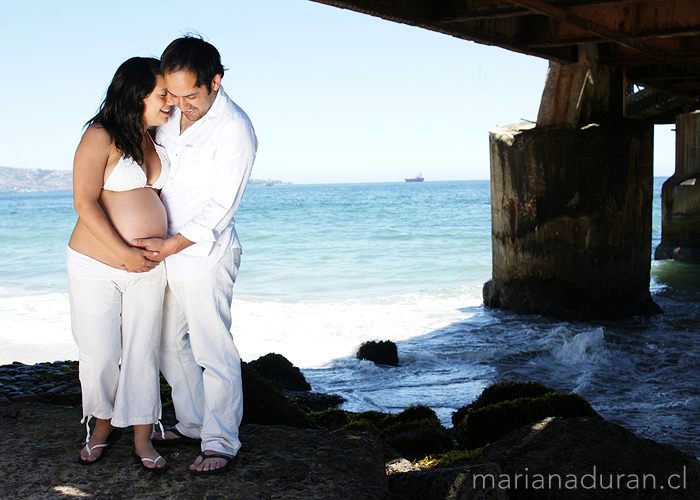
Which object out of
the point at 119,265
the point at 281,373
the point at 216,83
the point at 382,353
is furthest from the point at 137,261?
the point at 382,353

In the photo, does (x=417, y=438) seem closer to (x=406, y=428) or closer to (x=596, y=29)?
(x=406, y=428)


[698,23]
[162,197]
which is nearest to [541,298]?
[698,23]

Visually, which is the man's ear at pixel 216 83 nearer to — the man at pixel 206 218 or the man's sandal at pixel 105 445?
the man at pixel 206 218

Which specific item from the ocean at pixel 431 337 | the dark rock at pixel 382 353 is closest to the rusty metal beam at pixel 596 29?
the ocean at pixel 431 337

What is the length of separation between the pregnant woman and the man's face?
0.48 feet

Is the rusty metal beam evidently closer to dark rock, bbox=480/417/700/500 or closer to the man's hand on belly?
dark rock, bbox=480/417/700/500

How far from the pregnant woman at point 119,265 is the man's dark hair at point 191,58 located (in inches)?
6.8

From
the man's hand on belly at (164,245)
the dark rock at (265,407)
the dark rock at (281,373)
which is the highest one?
the man's hand on belly at (164,245)

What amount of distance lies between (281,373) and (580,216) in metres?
5.27

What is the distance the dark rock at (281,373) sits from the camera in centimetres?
577

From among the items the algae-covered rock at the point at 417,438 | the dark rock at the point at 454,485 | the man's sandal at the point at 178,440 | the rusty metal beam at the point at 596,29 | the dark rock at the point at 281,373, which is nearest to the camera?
the dark rock at the point at 454,485

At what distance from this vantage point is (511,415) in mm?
4129

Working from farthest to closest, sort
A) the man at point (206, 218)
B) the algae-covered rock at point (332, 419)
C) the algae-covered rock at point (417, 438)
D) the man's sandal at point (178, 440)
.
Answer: the algae-covered rock at point (332, 419)
the algae-covered rock at point (417, 438)
the man's sandal at point (178, 440)
the man at point (206, 218)

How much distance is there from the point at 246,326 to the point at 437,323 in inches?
125
